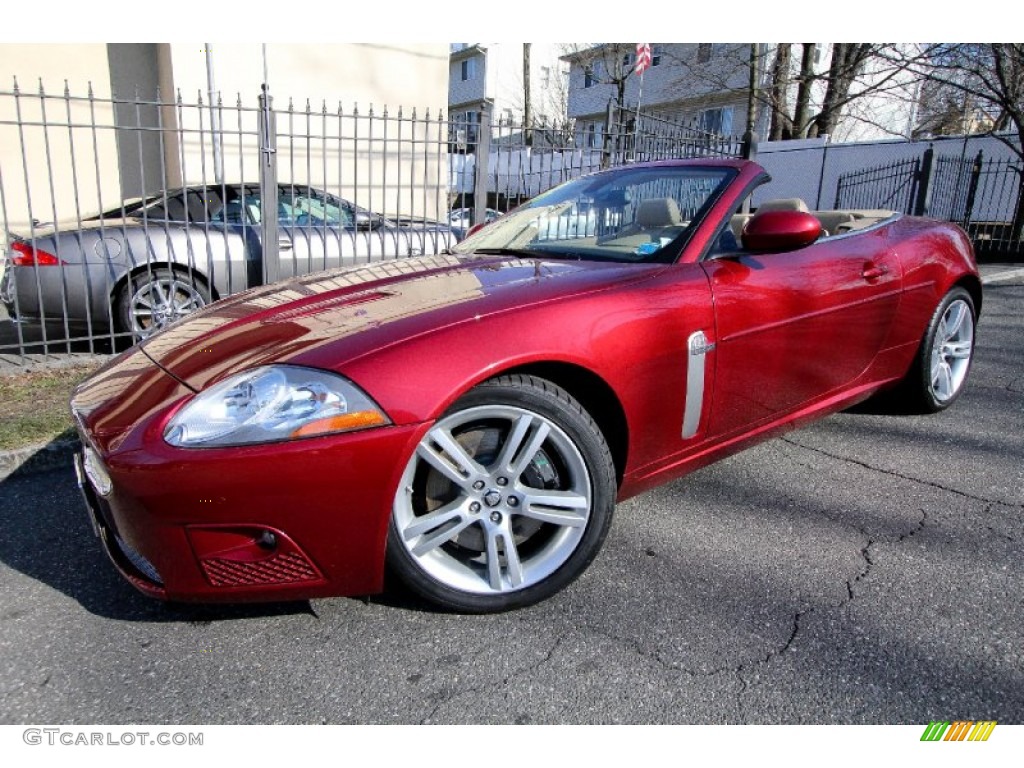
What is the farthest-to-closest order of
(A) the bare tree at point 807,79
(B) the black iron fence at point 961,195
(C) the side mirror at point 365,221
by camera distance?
(A) the bare tree at point 807,79
(B) the black iron fence at point 961,195
(C) the side mirror at point 365,221

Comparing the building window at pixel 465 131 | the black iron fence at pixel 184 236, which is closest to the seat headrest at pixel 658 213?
the black iron fence at pixel 184 236

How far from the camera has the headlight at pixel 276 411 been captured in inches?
69.8

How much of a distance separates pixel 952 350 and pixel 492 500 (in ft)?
10.8

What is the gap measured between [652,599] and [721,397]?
0.80 meters

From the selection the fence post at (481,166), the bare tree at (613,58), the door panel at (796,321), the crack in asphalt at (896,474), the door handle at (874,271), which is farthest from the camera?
the bare tree at (613,58)

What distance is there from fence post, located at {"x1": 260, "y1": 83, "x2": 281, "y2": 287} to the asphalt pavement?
3.42 m

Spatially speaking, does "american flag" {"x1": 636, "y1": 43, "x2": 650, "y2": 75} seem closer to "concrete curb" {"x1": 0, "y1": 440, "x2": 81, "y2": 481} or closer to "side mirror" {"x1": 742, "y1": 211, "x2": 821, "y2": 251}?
"side mirror" {"x1": 742, "y1": 211, "x2": 821, "y2": 251}

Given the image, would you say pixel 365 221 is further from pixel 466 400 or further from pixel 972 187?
pixel 972 187

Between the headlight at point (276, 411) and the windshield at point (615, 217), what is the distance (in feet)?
4.22

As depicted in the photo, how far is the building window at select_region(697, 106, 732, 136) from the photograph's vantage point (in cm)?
2706

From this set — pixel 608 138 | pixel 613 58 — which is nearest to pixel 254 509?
pixel 608 138

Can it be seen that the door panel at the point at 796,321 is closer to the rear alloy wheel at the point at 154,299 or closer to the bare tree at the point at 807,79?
the rear alloy wheel at the point at 154,299
